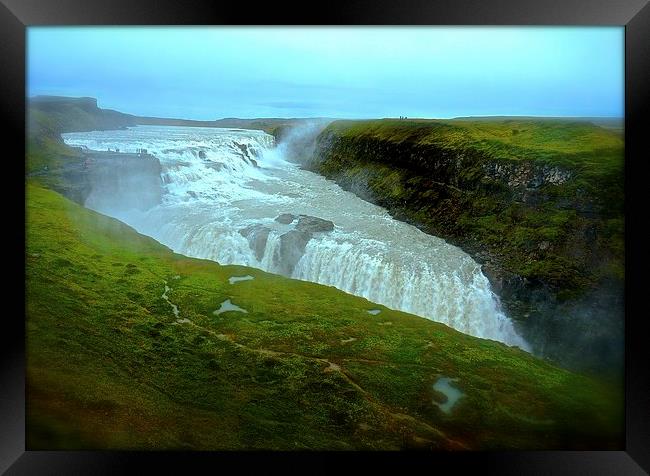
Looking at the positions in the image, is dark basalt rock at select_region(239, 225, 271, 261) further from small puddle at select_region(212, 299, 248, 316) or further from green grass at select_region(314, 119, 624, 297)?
green grass at select_region(314, 119, 624, 297)

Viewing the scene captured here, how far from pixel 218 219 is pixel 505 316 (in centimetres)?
232

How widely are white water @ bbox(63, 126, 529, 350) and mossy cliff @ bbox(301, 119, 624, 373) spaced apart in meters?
0.18

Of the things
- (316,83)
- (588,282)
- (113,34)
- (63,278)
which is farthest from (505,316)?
(113,34)

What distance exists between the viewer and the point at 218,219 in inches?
163

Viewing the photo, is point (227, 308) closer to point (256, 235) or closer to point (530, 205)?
point (256, 235)

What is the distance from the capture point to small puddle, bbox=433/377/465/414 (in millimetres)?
3842

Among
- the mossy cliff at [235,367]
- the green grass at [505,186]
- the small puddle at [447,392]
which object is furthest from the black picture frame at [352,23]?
the small puddle at [447,392]

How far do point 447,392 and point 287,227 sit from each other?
1714 millimetres

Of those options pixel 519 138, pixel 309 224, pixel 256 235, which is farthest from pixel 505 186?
pixel 256 235

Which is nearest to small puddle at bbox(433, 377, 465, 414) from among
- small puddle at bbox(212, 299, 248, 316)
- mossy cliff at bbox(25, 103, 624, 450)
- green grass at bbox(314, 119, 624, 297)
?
mossy cliff at bbox(25, 103, 624, 450)

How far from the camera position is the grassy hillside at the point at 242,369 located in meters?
3.85

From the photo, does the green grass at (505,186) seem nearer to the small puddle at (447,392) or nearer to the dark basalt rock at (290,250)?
the dark basalt rock at (290,250)

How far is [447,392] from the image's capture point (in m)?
3.85

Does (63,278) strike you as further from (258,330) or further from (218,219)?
(258,330)
